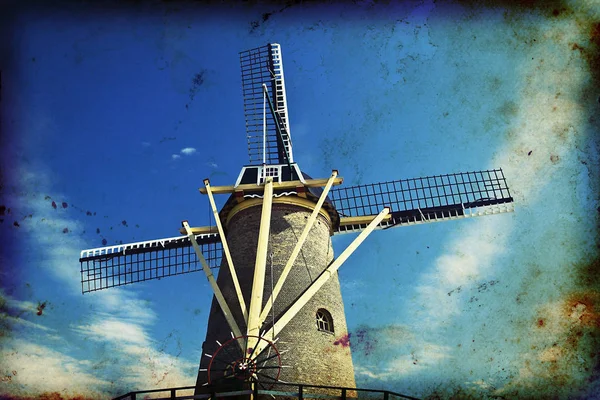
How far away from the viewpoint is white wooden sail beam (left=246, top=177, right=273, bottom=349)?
33.5 ft

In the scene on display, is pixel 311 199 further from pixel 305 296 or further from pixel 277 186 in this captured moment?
pixel 305 296

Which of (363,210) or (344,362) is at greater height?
(363,210)

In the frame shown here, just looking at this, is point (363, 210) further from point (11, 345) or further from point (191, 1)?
point (11, 345)

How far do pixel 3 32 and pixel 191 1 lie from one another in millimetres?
4079

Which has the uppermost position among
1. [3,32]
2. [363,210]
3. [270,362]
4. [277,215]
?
[3,32]

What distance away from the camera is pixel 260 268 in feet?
35.8

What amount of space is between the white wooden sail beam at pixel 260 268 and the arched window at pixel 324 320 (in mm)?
1480

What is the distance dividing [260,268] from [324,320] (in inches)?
78.3

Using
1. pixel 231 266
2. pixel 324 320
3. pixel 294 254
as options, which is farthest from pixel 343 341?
pixel 231 266

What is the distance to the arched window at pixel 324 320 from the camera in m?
11.6

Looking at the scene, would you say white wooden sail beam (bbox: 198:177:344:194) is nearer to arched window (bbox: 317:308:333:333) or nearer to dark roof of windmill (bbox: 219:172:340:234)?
dark roof of windmill (bbox: 219:172:340:234)

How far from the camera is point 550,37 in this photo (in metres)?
11.2

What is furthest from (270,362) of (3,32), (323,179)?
(3,32)

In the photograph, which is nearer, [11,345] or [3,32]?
[3,32]
